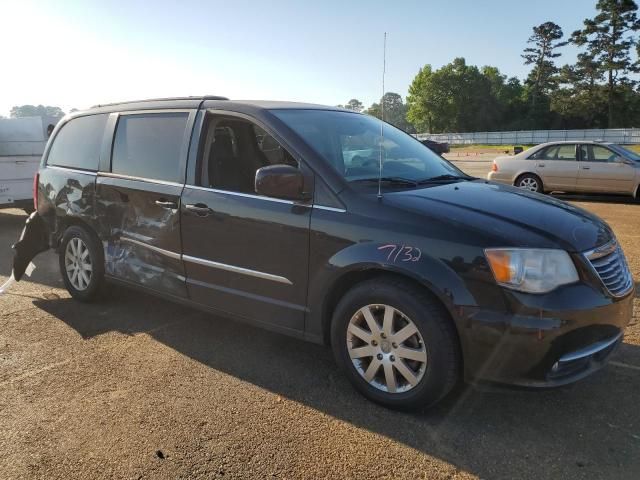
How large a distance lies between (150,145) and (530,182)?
10583mm

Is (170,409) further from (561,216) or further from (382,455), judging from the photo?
(561,216)

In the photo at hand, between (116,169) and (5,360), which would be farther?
(116,169)

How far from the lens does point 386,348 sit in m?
3.15

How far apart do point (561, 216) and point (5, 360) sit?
393 cm

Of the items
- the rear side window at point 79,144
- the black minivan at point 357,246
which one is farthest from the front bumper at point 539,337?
the rear side window at point 79,144

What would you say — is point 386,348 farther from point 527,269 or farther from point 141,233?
point 141,233

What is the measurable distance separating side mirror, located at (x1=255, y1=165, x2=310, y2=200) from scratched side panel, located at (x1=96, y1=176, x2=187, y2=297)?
101 centimetres

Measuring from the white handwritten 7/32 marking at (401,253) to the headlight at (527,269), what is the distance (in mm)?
368

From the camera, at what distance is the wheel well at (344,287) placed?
3.03m

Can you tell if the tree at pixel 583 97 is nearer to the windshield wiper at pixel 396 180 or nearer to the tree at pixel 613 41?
the tree at pixel 613 41

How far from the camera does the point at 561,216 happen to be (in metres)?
3.26

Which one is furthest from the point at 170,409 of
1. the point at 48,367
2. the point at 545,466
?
the point at 545,466

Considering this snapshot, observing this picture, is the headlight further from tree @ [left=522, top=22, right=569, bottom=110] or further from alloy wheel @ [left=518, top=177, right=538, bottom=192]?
tree @ [left=522, top=22, right=569, bottom=110]

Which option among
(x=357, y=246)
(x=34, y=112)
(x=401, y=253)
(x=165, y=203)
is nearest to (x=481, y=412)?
(x=401, y=253)
